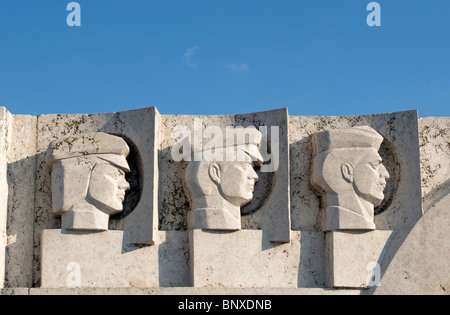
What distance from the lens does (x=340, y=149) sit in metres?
7.35

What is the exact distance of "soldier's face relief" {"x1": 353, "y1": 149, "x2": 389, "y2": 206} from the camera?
7.27 meters

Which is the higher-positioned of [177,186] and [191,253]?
[177,186]

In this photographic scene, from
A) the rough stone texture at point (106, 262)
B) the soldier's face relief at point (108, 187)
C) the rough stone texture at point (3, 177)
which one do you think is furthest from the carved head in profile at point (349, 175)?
the rough stone texture at point (3, 177)

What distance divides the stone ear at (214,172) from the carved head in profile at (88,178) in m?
0.82

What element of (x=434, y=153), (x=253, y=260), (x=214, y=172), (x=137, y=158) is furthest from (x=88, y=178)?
(x=434, y=153)

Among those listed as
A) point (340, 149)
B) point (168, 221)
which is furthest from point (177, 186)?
point (340, 149)

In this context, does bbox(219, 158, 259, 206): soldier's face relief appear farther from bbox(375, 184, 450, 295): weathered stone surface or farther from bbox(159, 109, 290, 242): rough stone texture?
bbox(375, 184, 450, 295): weathered stone surface

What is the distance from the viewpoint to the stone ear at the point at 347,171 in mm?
7285

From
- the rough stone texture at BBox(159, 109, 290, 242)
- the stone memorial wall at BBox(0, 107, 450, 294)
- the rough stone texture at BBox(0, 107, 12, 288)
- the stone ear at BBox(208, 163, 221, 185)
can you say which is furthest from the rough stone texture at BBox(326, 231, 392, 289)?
the rough stone texture at BBox(0, 107, 12, 288)

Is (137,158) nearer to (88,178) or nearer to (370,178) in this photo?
(88,178)

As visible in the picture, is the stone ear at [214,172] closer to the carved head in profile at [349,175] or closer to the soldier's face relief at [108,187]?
the soldier's face relief at [108,187]
